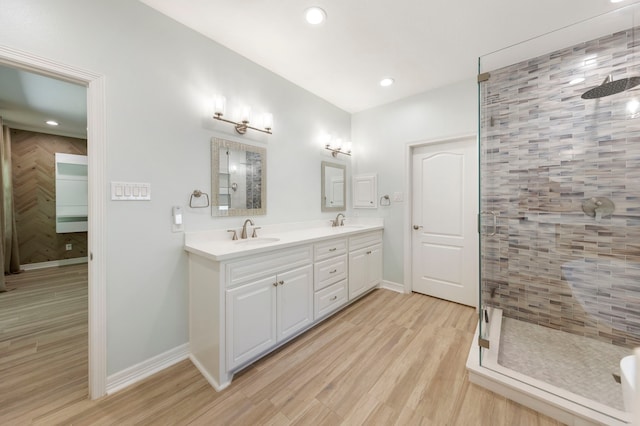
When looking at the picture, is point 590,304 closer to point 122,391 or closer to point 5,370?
point 122,391

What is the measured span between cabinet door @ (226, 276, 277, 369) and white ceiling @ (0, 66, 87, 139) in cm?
228

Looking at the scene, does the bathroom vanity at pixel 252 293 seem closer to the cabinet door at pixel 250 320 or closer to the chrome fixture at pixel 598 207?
the cabinet door at pixel 250 320

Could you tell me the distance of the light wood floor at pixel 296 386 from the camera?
1301 millimetres

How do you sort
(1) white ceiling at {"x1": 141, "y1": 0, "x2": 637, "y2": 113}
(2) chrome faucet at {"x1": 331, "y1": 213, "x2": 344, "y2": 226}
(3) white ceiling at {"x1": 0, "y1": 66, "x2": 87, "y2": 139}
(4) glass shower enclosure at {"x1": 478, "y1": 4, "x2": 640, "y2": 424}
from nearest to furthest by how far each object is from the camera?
(1) white ceiling at {"x1": 141, "y1": 0, "x2": 637, "y2": 113} < (4) glass shower enclosure at {"x1": 478, "y1": 4, "x2": 640, "y2": 424} < (3) white ceiling at {"x1": 0, "y1": 66, "x2": 87, "y2": 139} < (2) chrome faucet at {"x1": 331, "y1": 213, "x2": 344, "y2": 226}

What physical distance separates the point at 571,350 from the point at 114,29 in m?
4.07

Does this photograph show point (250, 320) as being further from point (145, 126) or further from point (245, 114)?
point (245, 114)

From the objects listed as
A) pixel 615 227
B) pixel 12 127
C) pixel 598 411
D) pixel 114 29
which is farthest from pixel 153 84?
pixel 12 127

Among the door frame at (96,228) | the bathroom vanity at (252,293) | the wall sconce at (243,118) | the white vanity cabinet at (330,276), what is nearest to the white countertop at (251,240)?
the bathroom vanity at (252,293)

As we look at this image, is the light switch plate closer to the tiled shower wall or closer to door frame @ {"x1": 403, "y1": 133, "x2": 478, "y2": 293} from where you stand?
door frame @ {"x1": 403, "y1": 133, "x2": 478, "y2": 293}

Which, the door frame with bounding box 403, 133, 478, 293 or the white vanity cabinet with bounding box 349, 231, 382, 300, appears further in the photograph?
the door frame with bounding box 403, 133, 478, 293

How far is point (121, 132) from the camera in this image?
59.9 inches

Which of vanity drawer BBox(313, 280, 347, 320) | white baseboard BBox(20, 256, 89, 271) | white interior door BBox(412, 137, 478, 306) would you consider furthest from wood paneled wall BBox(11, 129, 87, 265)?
white interior door BBox(412, 137, 478, 306)

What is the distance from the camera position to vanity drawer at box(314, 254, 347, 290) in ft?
7.09

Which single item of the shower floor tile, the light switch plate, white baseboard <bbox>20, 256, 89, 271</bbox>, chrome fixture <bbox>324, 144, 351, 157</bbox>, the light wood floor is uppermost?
chrome fixture <bbox>324, 144, 351, 157</bbox>
